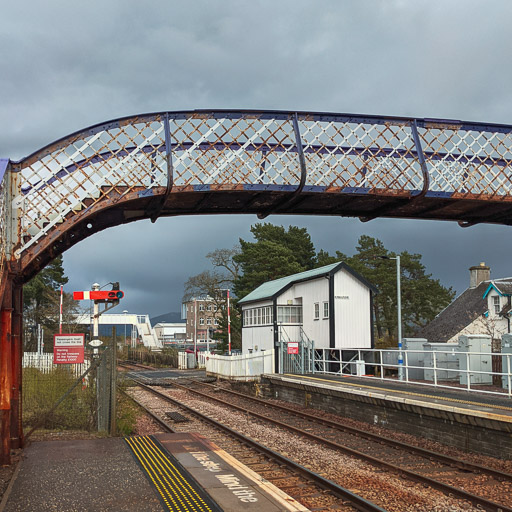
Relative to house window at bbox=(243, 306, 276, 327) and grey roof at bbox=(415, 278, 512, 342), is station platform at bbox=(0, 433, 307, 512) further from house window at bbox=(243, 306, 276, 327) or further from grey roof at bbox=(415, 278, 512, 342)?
grey roof at bbox=(415, 278, 512, 342)

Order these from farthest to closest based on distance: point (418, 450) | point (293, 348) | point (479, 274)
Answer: point (479, 274), point (293, 348), point (418, 450)

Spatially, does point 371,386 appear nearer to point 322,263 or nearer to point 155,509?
point 155,509

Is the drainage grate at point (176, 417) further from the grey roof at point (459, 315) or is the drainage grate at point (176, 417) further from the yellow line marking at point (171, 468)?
the grey roof at point (459, 315)

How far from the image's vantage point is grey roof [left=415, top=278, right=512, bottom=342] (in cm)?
3856

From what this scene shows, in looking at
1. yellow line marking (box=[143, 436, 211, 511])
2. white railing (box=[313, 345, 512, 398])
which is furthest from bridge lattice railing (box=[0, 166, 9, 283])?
white railing (box=[313, 345, 512, 398])

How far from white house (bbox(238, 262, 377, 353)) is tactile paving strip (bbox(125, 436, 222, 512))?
55.6 feet

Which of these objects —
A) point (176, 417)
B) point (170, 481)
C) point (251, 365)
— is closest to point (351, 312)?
point (251, 365)

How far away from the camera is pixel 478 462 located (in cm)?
1066

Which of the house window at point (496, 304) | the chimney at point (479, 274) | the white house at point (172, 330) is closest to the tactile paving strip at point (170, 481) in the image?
the house window at point (496, 304)

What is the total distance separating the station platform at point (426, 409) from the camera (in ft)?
36.0

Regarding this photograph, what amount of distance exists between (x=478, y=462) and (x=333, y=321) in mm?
15764

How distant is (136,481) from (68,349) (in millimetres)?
5505

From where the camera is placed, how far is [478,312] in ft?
127

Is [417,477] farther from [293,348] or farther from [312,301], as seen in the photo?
[312,301]
